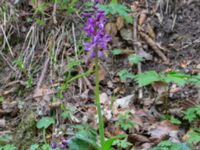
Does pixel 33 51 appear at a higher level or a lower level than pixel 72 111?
higher

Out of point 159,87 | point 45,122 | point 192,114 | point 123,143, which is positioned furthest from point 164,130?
point 45,122

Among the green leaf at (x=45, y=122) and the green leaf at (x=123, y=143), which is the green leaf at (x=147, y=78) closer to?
the green leaf at (x=123, y=143)

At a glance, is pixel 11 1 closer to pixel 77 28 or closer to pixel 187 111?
pixel 77 28

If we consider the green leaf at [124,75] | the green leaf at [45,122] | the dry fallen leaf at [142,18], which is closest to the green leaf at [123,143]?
the green leaf at [45,122]

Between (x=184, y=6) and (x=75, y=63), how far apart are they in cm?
119

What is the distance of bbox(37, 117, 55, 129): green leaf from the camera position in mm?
3080

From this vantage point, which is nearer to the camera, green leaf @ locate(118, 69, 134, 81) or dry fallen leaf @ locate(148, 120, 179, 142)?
dry fallen leaf @ locate(148, 120, 179, 142)

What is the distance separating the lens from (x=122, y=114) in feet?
9.84

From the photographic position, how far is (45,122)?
3.10 m

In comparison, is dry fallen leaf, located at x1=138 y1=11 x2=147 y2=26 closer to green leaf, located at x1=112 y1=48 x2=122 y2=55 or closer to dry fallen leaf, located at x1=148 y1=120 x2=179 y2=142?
green leaf, located at x1=112 y1=48 x2=122 y2=55

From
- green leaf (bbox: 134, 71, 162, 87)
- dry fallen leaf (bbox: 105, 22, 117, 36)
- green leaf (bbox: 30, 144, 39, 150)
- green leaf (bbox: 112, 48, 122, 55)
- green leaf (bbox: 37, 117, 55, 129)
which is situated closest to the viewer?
green leaf (bbox: 134, 71, 162, 87)

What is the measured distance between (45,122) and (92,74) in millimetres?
687

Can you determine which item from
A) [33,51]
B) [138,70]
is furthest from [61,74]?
[138,70]

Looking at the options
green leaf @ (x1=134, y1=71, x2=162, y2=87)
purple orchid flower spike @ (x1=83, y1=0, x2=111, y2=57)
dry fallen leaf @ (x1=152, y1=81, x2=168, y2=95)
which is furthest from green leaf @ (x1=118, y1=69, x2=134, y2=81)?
purple orchid flower spike @ (x1=83, y1=0, x2=111, y2=57)
